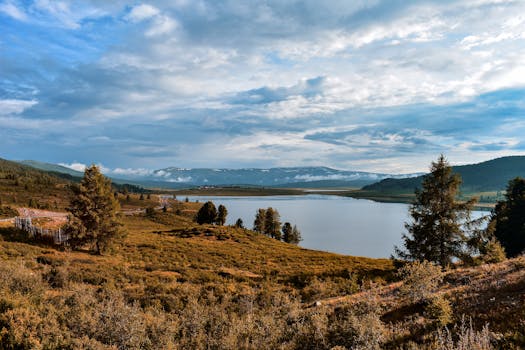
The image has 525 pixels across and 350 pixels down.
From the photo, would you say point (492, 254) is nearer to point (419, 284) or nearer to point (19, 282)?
point (419, 284)

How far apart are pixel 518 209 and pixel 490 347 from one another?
4559 centimetres

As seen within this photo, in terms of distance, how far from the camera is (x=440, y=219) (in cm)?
2892

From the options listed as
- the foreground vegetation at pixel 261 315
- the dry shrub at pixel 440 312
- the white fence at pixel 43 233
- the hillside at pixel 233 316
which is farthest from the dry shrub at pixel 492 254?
the white fence at pixel 43 233

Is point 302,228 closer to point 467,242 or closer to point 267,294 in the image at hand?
point 467,242

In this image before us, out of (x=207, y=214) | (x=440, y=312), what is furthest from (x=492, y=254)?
(x=207, y=214)

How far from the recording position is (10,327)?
845 cm

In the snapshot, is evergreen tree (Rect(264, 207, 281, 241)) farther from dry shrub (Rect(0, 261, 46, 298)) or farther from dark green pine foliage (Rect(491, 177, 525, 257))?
dry shrub (Rect(0, 261, 46, 298))

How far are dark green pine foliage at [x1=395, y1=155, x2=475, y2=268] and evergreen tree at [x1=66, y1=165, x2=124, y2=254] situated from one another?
32027 mm

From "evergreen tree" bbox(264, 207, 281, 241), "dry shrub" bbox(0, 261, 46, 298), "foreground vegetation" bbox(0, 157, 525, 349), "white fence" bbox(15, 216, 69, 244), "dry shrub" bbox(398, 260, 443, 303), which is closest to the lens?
"foreground vegetation" bbox(0, 157, 525, 349)

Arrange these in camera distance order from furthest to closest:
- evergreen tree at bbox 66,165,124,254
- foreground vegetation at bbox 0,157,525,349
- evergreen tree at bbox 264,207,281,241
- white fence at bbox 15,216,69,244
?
1. evergreen tree at bbox 264,207,281,241
2. white fence at bbox 15,216,69,244
3. evergreen tree at bbox 66,165,124,254
4. foreground vegetation at bbox 0,157,525,349

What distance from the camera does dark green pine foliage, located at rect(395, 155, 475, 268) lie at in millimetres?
28641

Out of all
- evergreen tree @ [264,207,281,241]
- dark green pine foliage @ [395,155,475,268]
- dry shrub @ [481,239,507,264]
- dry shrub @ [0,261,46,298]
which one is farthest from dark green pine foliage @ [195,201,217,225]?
dry shrub @ [0,261,46,298]

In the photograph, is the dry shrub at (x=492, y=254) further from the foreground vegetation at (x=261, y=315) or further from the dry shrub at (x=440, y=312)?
the dry shrub at (x=440, y=312)

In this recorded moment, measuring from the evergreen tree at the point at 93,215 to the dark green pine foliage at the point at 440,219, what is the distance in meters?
32.0
